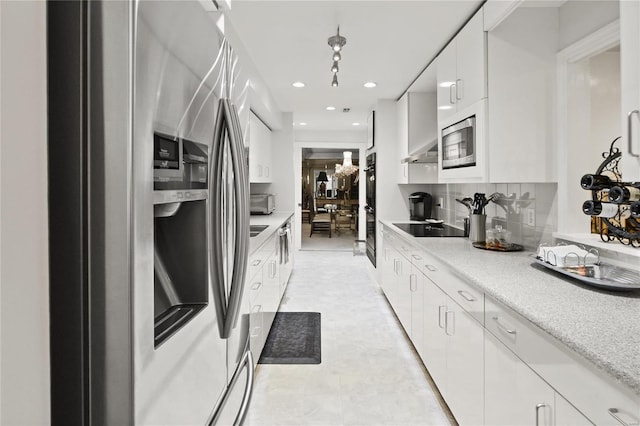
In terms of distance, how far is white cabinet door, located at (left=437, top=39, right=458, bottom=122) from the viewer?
107 inches

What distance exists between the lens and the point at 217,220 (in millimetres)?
964

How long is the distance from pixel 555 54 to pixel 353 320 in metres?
2.59

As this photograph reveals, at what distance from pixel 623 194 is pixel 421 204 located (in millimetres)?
2774

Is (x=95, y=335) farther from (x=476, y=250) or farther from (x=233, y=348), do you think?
(x=476, y=250)

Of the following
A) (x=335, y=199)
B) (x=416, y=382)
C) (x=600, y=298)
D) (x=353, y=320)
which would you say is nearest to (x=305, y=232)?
(x=335, y=199)

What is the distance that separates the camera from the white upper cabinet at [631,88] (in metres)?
1.18

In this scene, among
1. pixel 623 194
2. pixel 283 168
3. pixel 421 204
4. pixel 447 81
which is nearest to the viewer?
pixel 623 194

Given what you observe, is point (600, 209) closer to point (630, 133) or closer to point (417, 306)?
point (630, 133)

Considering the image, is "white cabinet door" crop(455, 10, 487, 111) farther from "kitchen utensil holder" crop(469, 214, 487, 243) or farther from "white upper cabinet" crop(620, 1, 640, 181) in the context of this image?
"white upper cabinet" crop(620, 1, 640, 181)

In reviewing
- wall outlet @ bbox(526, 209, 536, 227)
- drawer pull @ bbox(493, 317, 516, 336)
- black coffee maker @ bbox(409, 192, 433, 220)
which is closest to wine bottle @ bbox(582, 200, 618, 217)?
wall outlet @ bbox(526, 209, 536, 227)

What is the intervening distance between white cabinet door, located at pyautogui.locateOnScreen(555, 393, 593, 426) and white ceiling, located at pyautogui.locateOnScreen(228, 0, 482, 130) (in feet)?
7.03

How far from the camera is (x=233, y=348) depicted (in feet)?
3.79

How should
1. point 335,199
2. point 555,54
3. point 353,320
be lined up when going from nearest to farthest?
point 555,54
point 353,320
point 335,199

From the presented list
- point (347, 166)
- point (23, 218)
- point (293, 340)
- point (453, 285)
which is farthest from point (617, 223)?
point (347, 166)
